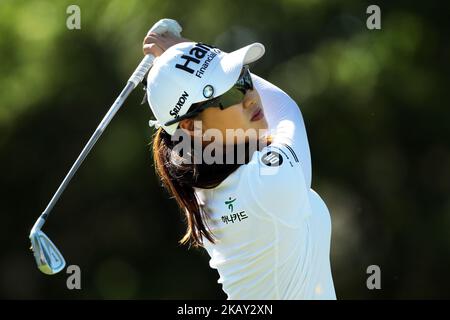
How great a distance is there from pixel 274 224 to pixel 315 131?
16.2 ft

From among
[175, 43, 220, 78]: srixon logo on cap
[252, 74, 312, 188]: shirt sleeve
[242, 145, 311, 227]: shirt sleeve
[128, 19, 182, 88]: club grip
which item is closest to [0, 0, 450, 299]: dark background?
[128, 19, 182, 88]: club grip

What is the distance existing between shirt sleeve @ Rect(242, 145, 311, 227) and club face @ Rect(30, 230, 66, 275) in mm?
842

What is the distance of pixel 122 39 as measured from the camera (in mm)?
7801

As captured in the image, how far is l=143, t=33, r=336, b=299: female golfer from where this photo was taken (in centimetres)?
256

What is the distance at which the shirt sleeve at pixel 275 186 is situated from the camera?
249 cm

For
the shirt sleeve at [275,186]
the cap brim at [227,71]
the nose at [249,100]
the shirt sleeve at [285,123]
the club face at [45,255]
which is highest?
the cap brim at [227,71]

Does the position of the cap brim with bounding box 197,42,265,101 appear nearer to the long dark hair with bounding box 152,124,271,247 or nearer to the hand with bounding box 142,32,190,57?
the long dark hair with bounding box 152,124,271,247

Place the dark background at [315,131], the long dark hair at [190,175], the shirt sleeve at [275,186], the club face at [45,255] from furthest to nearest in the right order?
the dark background at [315,131], the club face at [45,255], the long dark hair at [190,175], the shirt sleeve at [275,186]

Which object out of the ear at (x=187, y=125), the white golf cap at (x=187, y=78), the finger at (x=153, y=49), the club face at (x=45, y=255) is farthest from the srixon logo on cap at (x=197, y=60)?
the club face at (x=45, y=255)

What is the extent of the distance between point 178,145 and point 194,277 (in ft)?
16.5

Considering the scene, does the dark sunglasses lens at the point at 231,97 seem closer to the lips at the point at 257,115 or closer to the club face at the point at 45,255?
the lips at the point at 257,115

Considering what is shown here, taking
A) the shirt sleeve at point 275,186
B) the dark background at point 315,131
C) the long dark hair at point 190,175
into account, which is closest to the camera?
the shirt sleeve at point 275,186

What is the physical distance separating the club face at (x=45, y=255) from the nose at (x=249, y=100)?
0.85 m
